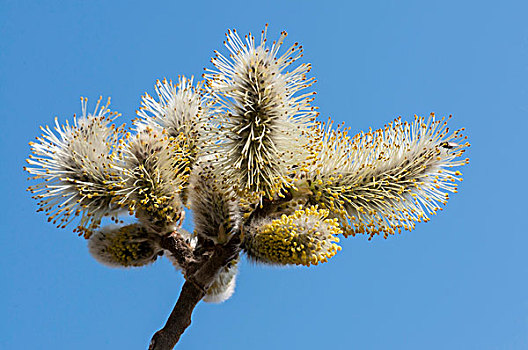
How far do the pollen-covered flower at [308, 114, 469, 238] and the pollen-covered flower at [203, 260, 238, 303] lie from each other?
51cm

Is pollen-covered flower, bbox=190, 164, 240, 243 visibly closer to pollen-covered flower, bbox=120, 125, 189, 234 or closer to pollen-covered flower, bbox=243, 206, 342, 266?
pollen-covered flower, bbox=120, 125, 189, 234

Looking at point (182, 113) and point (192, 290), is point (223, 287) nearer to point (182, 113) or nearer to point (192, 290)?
point (192, 290)

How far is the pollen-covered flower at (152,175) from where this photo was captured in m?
1.98

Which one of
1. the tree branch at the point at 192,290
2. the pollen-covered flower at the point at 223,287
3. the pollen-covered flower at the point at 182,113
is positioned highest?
the pollen-covered flower at the point at 182,113

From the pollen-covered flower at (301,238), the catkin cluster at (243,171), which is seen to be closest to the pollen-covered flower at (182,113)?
the catkin cluster at (243,171)

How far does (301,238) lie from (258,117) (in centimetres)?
39

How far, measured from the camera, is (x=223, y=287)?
2.45 meters

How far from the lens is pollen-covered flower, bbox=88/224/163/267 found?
2.14 m

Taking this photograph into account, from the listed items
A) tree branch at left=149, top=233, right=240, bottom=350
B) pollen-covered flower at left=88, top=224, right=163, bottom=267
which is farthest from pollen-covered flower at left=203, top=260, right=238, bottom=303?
pollen-covered flower at left=88, top=224, right=163, bottom=267

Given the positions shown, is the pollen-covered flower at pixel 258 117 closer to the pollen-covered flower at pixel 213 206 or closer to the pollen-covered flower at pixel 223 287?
the pollen-covered flower at pixel 213 206

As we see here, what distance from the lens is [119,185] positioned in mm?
1941

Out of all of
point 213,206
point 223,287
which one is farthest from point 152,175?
point 223,287

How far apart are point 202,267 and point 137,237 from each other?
244 millimetres

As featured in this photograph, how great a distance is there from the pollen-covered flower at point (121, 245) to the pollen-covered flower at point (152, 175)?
0.10 metres
